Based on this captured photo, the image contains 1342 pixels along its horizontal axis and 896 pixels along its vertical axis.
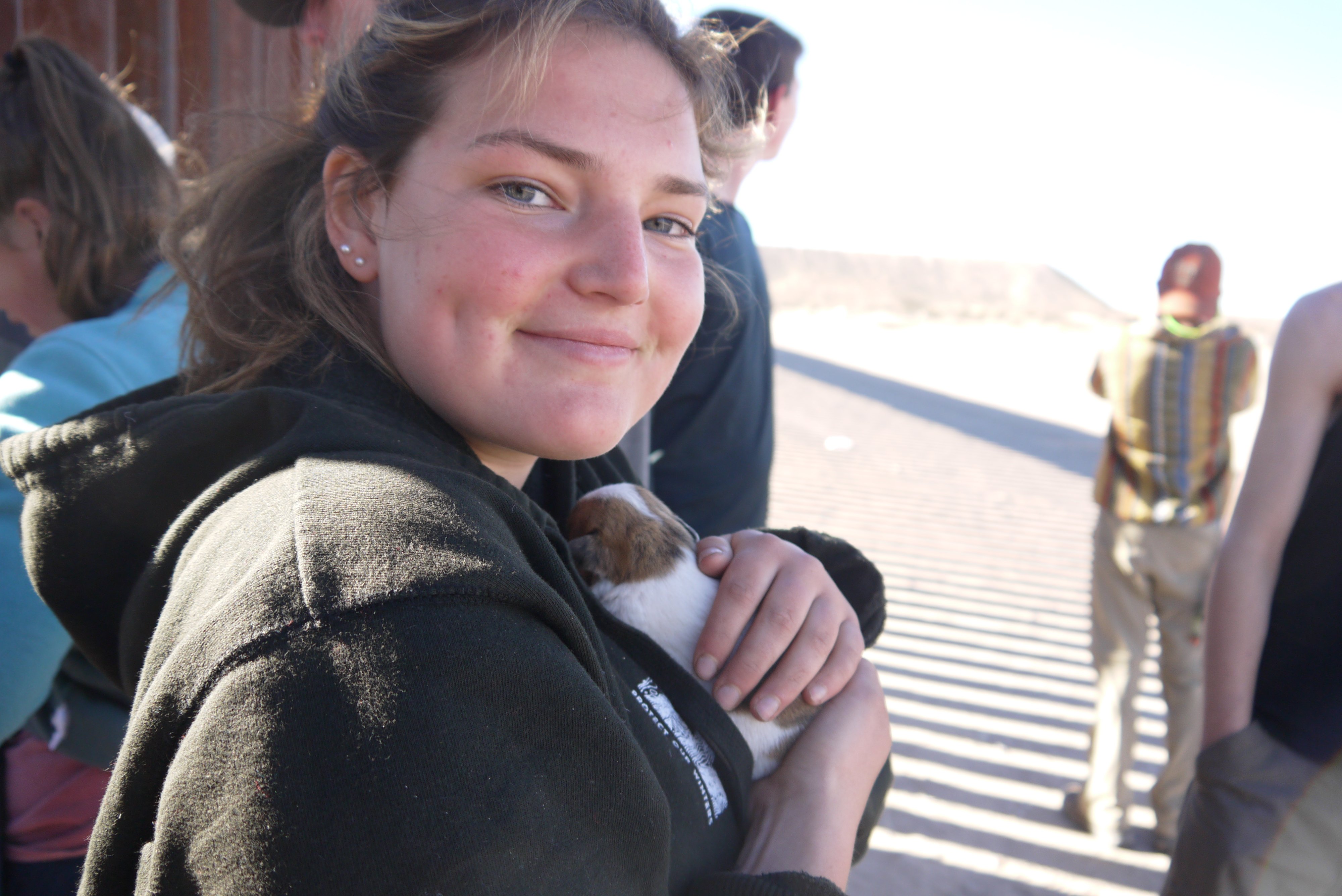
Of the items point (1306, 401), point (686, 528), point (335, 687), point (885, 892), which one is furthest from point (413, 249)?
point (885, 892)

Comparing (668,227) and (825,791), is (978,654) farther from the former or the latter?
(668,227)

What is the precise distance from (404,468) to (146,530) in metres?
0.40

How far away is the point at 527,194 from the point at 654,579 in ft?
2.30

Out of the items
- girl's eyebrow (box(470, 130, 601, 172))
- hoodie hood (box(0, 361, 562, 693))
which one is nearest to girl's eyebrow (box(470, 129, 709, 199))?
girl's eyebrow (box(470, 130, 601, 172))

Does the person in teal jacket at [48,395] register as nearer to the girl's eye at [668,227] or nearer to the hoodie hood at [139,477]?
the hoodie hood at [139,477]

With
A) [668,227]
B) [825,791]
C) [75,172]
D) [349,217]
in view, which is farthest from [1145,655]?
[75,172]

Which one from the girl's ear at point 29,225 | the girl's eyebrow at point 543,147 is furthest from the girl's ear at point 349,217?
the girl's ear at point 29,225

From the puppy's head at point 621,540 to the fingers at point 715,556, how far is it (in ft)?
0.14

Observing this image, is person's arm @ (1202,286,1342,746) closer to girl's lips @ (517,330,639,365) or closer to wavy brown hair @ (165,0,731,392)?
wavy brown hair @ (165,0,731,392)

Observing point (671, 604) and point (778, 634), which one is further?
point (671, 604)

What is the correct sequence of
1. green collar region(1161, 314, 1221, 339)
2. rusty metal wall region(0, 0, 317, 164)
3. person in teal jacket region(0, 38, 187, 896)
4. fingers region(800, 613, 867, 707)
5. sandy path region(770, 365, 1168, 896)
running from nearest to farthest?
fingers region(800, 613, 867, 707), person in teal jacket region(0, 38, 187, 896), rusty metal wall region(0, 0, 317, 164), sandy path region(770, 365, 1168, 896), green collar region(1161, 314, 1221, 339)

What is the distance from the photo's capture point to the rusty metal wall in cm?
331

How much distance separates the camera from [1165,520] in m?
4.05

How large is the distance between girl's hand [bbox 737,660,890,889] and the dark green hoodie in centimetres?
14
